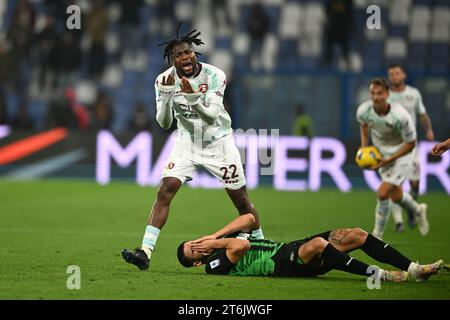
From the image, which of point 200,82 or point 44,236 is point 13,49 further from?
point 200,82

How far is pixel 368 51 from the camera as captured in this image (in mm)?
24984

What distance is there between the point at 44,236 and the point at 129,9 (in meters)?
14.6

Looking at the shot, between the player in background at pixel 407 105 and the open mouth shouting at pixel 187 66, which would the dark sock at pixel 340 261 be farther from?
the player in background at pixel 407 105

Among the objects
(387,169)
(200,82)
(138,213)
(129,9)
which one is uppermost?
(129,9)

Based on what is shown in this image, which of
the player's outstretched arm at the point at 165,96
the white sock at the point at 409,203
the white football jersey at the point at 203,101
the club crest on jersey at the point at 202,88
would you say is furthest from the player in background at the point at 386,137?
the player's outstretched arm at the point at 165,96

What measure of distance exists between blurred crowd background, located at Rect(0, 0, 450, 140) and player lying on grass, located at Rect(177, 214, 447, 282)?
13.5 m

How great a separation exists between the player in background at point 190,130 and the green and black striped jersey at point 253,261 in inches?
27.8

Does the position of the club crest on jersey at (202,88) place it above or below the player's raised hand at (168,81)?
below

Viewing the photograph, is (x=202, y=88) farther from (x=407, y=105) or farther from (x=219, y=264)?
(x=407, y=105)

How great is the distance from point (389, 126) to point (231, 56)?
14171 mm

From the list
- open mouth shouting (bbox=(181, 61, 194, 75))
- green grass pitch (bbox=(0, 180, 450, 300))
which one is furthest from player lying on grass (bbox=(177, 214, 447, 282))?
open mouth shouting (bbox=(181, 61, 194, 75))

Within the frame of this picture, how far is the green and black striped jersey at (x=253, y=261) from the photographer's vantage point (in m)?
8.46

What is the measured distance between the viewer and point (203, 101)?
9328 millimetres
